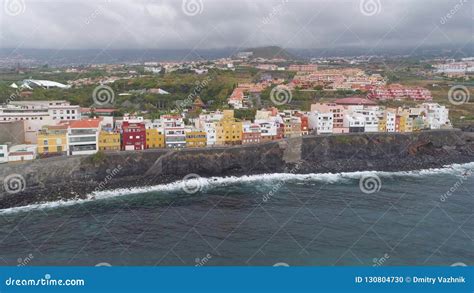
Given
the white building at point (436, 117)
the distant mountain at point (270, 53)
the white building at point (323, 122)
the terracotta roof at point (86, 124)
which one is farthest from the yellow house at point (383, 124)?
the distant mountain at point (270, 53)

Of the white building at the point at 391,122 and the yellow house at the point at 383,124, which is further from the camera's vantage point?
the white building at the point at 391,122

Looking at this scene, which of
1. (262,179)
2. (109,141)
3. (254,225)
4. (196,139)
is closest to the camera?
(254,225)

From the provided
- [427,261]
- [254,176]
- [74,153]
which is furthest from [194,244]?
[74,153]

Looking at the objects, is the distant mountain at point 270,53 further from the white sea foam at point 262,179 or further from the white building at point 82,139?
the white building at point 82,139

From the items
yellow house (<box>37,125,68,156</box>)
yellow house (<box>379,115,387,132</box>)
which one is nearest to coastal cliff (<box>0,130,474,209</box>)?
yellow house (<box>37,125,68,156</box>)

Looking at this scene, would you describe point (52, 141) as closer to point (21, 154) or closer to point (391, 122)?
point (21, 154)

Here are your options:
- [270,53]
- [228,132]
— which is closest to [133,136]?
[228,132]
